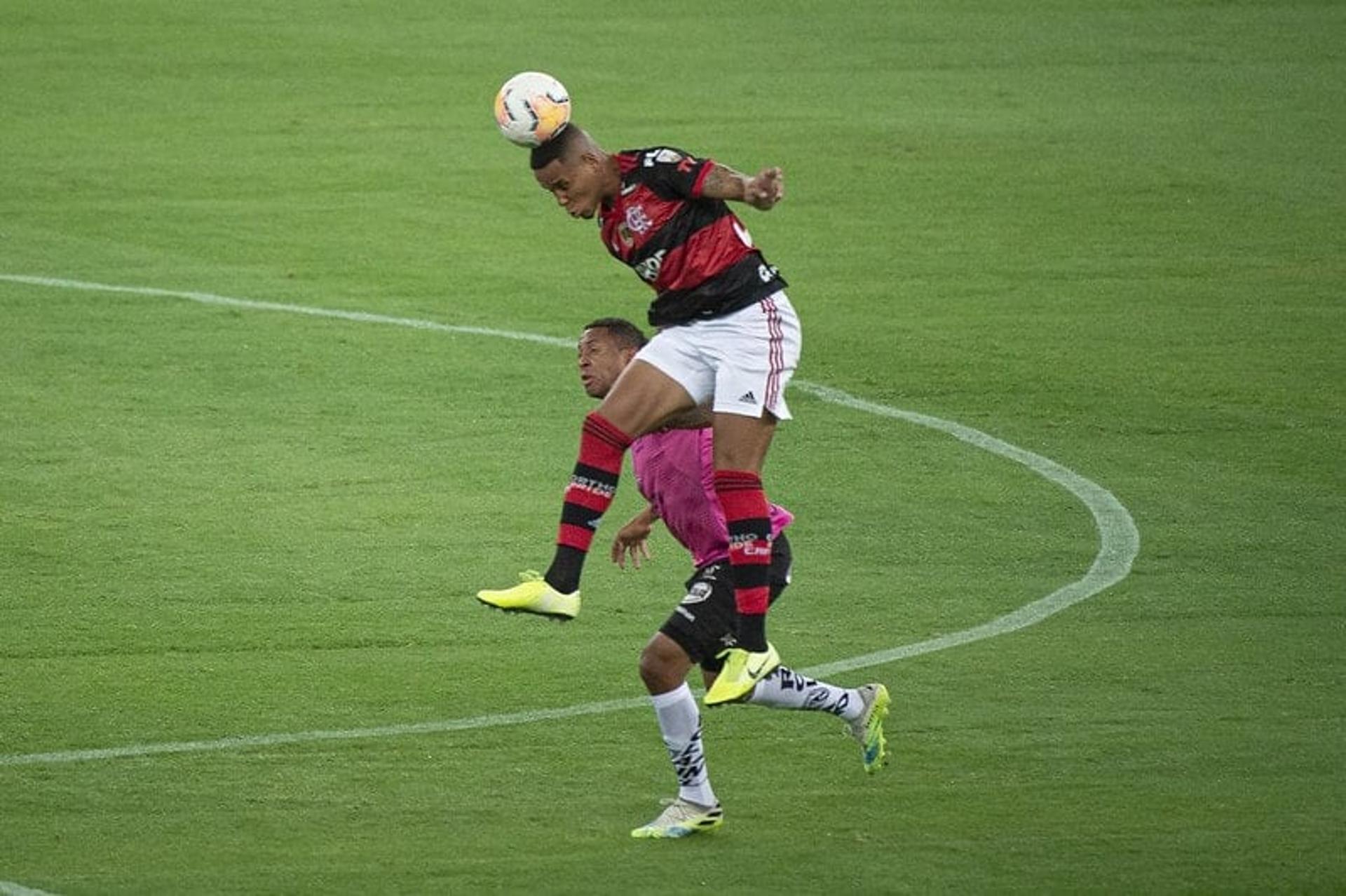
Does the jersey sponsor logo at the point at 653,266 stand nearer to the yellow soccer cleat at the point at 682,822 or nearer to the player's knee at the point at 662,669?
the player's knee at the point at 662,669

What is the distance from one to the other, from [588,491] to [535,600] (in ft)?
1.66

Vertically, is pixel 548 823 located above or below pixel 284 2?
below

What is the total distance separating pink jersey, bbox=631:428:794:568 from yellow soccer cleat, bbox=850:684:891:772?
2.45ft

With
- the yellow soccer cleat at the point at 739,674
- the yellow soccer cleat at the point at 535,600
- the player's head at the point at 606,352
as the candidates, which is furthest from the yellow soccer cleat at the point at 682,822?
the player's head at the point at 606,352

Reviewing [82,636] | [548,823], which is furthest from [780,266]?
[548,823]

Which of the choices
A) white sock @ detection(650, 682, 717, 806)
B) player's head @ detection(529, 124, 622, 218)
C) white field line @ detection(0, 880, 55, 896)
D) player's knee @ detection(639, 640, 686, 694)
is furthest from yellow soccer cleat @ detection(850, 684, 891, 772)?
white field line @ detection(0, 880, 55, 896)

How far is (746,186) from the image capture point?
10000mm

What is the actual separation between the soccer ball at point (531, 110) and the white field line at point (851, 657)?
101 inches

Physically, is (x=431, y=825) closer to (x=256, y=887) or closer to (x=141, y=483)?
(x=256, y=887)

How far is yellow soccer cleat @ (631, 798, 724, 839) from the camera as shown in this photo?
389 inches

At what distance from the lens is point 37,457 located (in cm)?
1562

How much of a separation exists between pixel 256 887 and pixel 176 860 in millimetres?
451

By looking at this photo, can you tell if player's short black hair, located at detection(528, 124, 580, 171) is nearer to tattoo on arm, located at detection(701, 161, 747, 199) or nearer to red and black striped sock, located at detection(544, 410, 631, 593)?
tattoo on arm, located at detection(701, 161, 747, 199)

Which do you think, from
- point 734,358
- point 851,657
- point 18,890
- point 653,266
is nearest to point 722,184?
point 653,266
